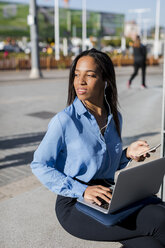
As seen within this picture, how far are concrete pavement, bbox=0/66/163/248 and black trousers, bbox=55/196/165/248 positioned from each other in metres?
0.72

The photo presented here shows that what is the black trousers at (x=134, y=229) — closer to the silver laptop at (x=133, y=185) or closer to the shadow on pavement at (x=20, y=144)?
the silver laptop at (x=133, y=185)

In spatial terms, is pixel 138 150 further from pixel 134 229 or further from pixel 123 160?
pixel 134 229

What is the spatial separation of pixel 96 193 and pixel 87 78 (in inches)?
27.2

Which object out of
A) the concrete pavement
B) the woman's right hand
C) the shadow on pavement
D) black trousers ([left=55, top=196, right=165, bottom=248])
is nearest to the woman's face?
the woman's right hand

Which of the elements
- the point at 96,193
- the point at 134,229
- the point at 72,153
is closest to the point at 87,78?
the point at 72,153

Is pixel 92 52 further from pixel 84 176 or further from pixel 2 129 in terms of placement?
pixel 2 129

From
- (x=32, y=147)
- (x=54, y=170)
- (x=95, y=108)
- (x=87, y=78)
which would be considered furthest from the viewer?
(x=32, y=147)

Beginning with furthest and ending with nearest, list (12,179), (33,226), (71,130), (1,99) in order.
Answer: (1,99), (12,179), (33,226), (71,130)

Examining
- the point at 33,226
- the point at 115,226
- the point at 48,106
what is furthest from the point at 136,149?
the point at 48,106

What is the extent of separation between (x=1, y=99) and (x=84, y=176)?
28.0 feet

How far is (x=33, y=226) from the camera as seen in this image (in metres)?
2.85

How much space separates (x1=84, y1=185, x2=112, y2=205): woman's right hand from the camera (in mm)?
1928

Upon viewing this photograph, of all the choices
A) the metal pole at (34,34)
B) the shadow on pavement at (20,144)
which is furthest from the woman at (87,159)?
the metal pole at (34,34)

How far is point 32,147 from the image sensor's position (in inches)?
218
